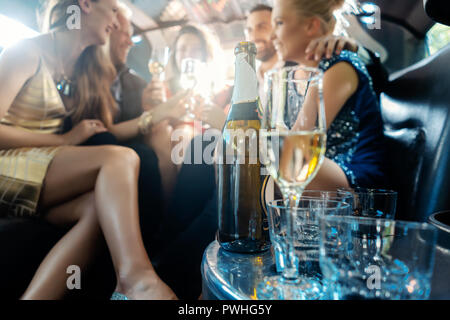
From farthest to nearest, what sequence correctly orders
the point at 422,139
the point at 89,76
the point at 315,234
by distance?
1. the point at 89,76
2. the point at 422,139
3. the point at 315,234

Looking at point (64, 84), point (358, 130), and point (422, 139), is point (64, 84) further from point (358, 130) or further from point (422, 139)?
point (422, 139)

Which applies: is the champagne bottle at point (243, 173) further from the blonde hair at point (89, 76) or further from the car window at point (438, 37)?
the car window at point (438, 37)

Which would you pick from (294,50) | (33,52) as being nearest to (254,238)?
(294,50)

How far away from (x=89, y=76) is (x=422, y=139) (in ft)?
3.70

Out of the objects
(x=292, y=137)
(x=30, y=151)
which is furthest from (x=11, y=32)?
(x=292, y=137)

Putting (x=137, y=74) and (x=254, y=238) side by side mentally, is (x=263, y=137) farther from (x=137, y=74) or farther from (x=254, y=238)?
(x=137, y=74)

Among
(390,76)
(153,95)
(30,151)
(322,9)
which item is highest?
(322,9)

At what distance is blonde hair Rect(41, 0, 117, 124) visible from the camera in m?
0.95

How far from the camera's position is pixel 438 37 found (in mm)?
1025

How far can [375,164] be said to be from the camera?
0.87 m

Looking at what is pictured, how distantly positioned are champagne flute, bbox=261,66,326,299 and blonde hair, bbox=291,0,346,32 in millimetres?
901

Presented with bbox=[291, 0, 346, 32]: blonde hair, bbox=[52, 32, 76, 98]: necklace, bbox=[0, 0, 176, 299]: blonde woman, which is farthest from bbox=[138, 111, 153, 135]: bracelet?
bbox=[291, 0, 346, 32]: blonde hair

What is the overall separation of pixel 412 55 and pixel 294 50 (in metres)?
0.51

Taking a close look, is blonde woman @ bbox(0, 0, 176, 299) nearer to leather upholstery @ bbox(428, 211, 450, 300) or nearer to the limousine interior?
the limousine interior
